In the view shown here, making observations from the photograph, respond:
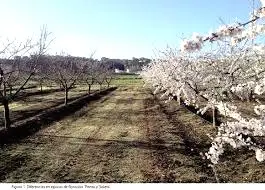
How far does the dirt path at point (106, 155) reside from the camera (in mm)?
13383

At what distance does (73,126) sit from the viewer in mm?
24547

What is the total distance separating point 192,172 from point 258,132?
4655mm

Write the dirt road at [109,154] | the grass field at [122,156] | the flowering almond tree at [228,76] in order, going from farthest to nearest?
the dirt road at [109,154], the grass field at [122,156], the flowering almond tree at [228,76]

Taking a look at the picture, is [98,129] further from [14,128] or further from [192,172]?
[192,172]

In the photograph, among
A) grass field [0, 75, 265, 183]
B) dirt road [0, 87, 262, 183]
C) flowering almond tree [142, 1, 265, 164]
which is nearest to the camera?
flowering almond tree [142, 1, 265, 164]

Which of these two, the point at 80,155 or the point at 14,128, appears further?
the point at 14,128

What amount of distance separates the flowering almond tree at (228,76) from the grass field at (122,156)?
900 mm

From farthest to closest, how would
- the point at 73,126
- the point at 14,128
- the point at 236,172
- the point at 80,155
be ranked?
the point at 73,126 < the point at 14,128 < the point at 80,155 < the point at 236,172

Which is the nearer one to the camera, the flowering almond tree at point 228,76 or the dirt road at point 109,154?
the flowering almond tree at point 228,76

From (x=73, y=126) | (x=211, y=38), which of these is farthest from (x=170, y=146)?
(x=211, y=38)

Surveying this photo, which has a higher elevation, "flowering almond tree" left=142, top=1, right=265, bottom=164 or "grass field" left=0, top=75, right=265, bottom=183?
"flowering almond tree" left=142, top=1, right=265, bottom=164

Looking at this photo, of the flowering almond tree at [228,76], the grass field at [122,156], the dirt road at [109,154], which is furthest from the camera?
the dirt road at [109,154]

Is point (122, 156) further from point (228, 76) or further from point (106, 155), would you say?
point (228, 76)

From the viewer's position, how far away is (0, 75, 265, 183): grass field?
43.6 ft
